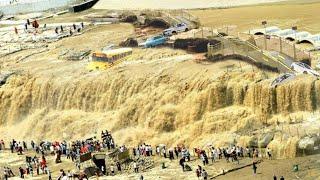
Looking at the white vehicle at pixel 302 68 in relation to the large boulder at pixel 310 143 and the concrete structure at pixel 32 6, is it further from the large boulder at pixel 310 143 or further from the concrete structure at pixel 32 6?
the concrete structure at pixel 32 6

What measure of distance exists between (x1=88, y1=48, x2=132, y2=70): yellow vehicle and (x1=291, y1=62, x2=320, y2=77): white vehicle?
583 inches

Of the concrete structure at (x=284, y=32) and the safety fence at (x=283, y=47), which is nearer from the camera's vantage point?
the safety fence at (x=283, y=47)

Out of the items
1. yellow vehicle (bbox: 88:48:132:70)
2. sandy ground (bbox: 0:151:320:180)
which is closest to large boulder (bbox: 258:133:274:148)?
sandy ground (bbox: 0:151:320:180)

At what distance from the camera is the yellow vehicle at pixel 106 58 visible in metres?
58.2

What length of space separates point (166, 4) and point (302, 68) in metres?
35.6

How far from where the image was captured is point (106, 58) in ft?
191

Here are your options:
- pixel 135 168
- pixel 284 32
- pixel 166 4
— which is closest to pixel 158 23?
pixel 284 32

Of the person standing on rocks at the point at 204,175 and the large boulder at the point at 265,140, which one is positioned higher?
the large boulder at the point at 265,140

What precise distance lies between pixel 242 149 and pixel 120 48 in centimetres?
1827

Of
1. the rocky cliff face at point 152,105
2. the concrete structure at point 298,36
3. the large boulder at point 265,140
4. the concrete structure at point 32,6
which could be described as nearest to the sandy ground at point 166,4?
the concrete structure at point 32,6

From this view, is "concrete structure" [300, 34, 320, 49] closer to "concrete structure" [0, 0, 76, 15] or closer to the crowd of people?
the crowd of people

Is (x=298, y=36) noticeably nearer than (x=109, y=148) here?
No

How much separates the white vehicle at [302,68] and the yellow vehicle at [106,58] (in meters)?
14.8

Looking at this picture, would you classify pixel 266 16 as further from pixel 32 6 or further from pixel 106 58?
pixel 32 6
